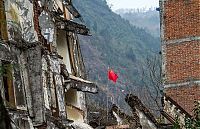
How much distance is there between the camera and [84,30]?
66.1 ft

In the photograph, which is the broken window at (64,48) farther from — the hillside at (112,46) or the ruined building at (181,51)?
the hillside at (112,46)

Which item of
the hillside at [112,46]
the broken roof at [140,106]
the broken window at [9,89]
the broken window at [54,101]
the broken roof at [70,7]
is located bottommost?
the hillside at [112,46]

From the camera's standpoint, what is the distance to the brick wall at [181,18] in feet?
67.2

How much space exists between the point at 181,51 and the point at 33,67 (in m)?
7.99

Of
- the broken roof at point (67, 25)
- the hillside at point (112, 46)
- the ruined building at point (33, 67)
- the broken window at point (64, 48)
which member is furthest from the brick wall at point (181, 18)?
the hillside at point (112, 46)

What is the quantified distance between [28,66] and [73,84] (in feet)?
14.2

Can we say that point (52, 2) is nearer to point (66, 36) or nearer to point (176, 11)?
point (66, 36)

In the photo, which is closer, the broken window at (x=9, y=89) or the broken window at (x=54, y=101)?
the broken window at (x=9, y=89)

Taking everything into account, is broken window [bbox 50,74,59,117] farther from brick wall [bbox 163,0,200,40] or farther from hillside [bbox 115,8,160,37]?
hillside [bbox 115,8,160,37]

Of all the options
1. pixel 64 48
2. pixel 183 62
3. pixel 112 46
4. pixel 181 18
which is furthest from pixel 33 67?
pixel 112 46

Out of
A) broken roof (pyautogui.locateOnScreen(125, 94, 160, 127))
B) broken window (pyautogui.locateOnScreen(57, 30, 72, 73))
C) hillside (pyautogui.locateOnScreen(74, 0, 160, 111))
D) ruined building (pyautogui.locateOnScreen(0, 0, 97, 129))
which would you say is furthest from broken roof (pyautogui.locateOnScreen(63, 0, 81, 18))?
hillside (pyautogui.locateOnScreen(74, 0, 160, 111))

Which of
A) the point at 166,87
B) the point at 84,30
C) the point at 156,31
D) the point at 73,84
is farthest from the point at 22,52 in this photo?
the point at 156,31

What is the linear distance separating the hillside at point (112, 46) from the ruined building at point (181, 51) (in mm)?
58382

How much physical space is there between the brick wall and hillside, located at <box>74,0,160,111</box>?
5830 centimetres
